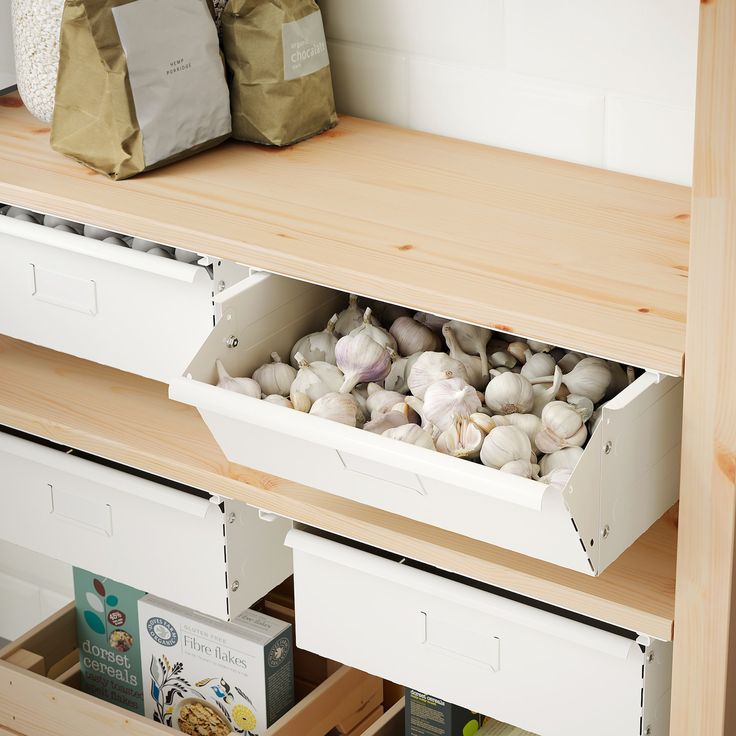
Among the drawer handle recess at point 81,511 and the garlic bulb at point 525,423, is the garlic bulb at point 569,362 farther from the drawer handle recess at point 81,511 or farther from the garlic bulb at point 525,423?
the drawer handle recess at point 81,511

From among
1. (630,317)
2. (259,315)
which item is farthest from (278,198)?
(630,317)

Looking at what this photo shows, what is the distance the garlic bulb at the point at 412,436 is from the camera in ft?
3.59

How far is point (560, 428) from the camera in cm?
108

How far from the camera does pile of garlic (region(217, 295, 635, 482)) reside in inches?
42.9

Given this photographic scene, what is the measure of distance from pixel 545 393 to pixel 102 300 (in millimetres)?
500

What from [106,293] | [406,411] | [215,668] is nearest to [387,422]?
[406,411]

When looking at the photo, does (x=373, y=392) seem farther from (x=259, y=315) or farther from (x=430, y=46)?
(x=430, y=46)

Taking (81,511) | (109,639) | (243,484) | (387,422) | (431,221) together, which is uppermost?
(431,221)

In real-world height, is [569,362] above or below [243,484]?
above

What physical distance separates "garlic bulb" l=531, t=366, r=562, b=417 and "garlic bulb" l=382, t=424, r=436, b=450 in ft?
0.39

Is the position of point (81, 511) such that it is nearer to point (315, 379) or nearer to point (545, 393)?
point (315, 379)

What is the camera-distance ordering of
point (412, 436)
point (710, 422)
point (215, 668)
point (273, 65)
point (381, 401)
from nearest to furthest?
point (710, 422)
point (412, 436)
point (381, 401)
point (273, 65)
point (215, 668)

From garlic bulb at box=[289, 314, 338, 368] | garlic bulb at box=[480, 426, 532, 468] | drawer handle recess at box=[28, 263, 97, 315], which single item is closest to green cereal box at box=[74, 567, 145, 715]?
drawer handle recess at box=[28, 263, 97, 315]

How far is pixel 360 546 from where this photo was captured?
1.37m
